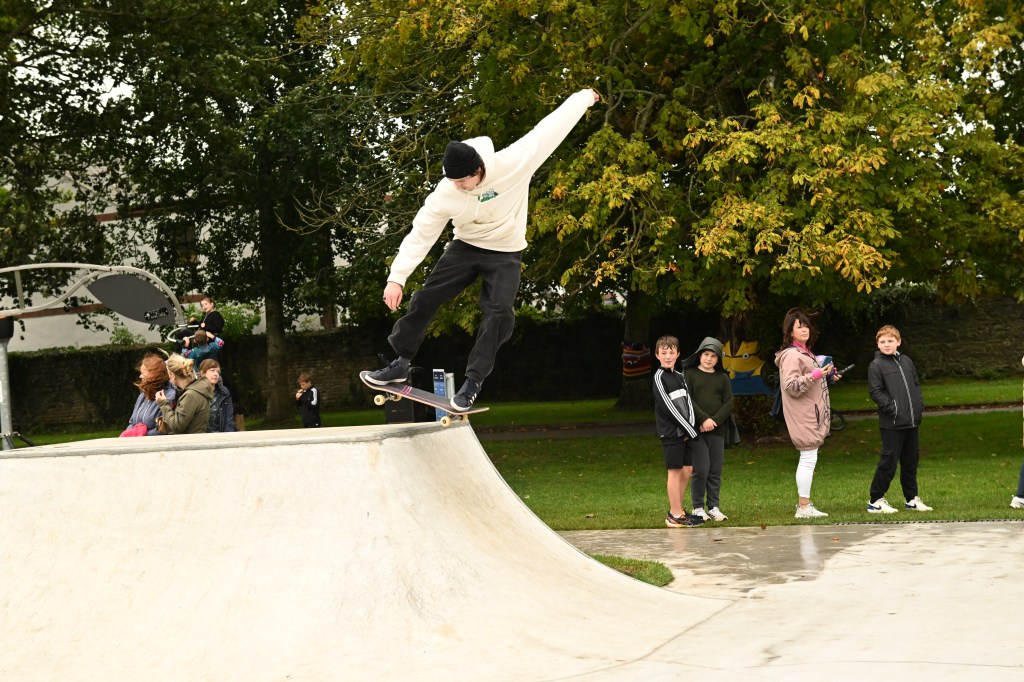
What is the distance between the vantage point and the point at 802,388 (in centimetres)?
969

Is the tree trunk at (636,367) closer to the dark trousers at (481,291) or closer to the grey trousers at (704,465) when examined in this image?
the grey trousers at (704,465)

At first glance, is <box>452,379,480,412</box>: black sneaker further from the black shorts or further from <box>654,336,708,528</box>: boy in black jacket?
the black shorts

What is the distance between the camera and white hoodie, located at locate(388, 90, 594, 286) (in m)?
6.62

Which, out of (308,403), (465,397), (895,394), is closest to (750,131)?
(895,394)

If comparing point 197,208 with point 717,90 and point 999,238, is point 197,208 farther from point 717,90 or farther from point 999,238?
point 999,238

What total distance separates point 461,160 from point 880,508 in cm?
604

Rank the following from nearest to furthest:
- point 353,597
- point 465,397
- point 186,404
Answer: point 353,597 < point 465,397 < point 186,404

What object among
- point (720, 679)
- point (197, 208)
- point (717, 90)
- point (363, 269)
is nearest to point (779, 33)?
point (717, 90)

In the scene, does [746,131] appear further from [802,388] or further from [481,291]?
[481,291]

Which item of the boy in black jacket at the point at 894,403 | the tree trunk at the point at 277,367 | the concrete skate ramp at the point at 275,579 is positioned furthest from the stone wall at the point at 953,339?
the concrete skate ramp at the point at 275,579

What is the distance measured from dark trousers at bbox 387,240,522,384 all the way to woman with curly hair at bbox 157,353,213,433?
2699 millimetres

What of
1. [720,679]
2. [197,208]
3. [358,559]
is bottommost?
[720,679]

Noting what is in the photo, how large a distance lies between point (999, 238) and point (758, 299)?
4.08 meters

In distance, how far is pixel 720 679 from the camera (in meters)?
4.75
